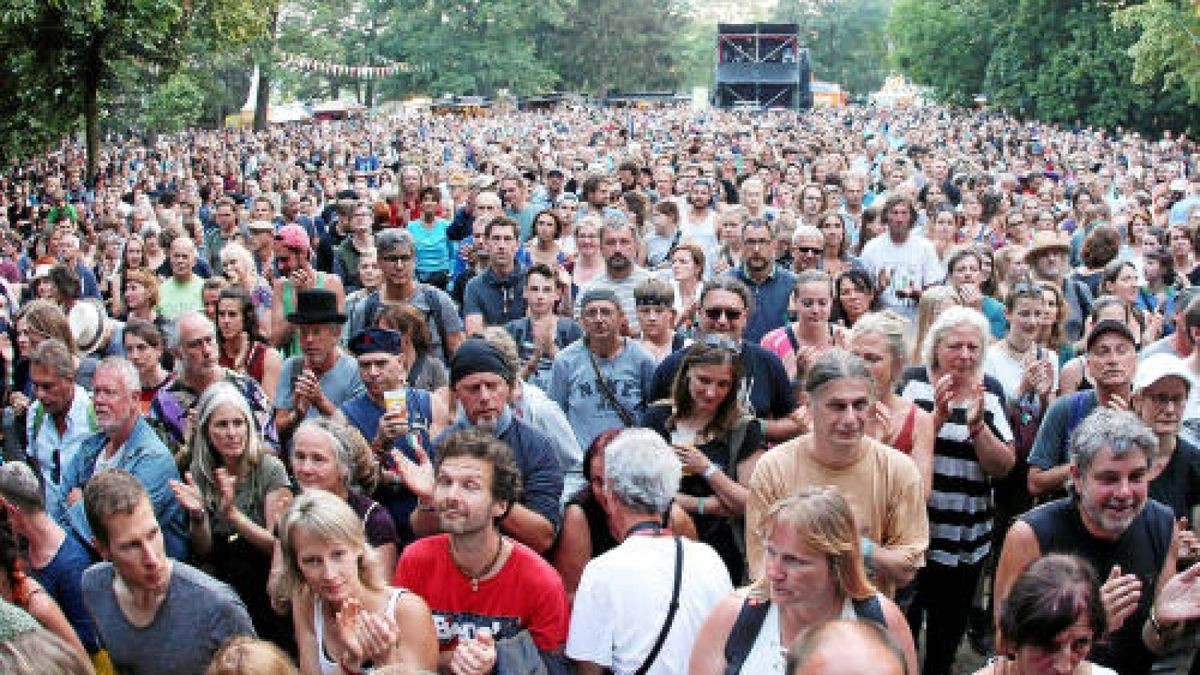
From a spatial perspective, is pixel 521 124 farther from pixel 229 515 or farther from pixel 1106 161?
pixel 229 515

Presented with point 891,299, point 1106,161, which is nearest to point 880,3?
point 1106,161

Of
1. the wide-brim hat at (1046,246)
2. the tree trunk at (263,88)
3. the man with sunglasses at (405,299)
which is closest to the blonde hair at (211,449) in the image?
the man with sunglasses at (405,299)

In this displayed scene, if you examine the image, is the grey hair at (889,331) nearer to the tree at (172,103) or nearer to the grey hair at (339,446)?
the grey hair at (339,446)

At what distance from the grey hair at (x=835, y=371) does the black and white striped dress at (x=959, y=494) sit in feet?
3.82

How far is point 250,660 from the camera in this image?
3453mm

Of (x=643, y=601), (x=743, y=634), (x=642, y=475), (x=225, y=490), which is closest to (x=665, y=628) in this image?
(x=643, y=601)

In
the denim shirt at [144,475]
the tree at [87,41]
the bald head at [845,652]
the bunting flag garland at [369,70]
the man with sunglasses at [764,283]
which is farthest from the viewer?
the bunting flag garland at [369,70]

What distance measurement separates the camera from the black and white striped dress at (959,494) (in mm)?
5699

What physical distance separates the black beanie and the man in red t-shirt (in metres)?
1.04

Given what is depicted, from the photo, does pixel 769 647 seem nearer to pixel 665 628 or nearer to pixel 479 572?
pixel 665 628

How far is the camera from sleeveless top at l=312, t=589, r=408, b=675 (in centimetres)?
397

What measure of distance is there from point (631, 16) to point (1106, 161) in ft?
219

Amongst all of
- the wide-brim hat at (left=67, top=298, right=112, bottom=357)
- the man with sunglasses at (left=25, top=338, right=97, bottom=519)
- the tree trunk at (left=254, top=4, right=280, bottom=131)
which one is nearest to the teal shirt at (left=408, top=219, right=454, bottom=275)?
the wide-brim hat at (left=67, top=298, right=112, bottom=357)

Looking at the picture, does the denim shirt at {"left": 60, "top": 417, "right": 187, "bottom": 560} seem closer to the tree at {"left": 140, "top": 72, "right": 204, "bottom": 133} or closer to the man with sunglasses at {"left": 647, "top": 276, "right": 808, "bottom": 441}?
the man with sunglasses at {"left": 647, "top": 276, "right": 808, "bottom": 441}
